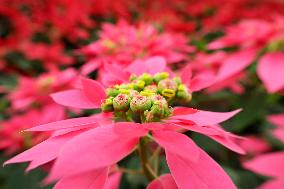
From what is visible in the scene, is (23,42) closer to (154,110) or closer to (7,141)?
(7,141)

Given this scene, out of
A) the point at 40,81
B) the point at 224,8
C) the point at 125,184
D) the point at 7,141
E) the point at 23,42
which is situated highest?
the point at 224,8

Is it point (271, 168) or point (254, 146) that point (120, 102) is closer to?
point (271, 168)

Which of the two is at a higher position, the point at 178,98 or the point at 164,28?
the point at 164,28

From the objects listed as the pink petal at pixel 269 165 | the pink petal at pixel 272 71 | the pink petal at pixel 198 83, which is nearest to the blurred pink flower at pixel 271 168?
the pink petal at pixel 269 165

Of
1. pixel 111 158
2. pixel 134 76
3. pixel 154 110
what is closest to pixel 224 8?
pixel 134 76

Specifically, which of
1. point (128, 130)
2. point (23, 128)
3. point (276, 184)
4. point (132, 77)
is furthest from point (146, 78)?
point (23, 128)

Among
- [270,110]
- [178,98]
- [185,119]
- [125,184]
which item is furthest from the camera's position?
[270,110]
